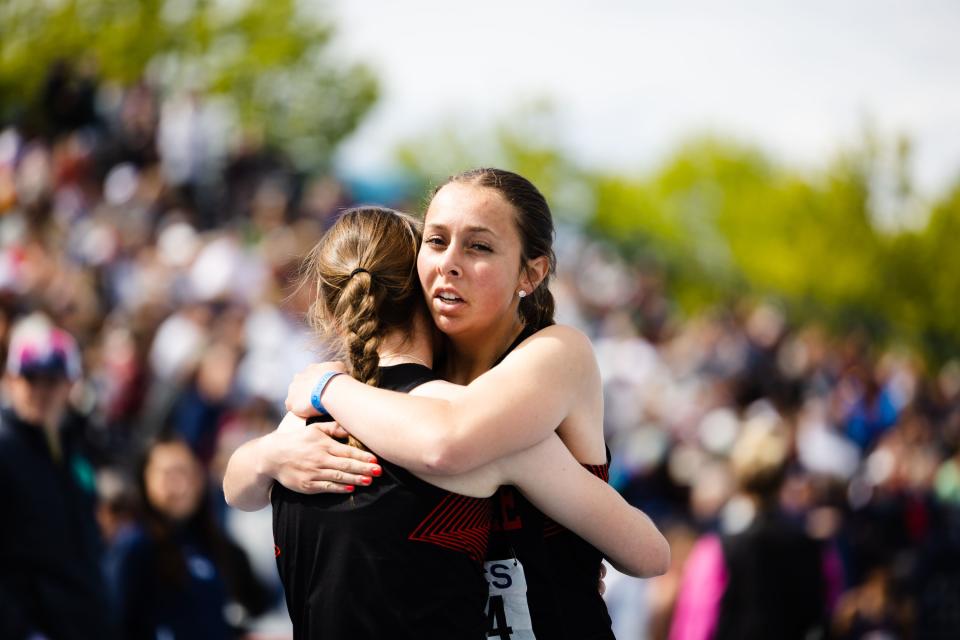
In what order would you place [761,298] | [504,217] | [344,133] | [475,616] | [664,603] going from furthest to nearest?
[344,133] → [761,298] → [664,603] → [504,217] → [475,616]

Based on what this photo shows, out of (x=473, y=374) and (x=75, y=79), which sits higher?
(x=473, y=374)

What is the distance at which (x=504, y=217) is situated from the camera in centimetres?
285

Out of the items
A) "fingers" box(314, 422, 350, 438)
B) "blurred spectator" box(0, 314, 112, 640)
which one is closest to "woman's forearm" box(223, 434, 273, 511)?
"fingers" box(314, 422, 350, 438)

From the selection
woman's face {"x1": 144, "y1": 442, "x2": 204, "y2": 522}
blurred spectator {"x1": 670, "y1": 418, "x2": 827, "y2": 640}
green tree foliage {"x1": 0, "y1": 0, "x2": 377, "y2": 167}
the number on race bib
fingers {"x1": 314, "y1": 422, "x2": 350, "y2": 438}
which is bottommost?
green tree foliage {"x1": 0, "y1": 0, "x2": 377, "y2": 167}

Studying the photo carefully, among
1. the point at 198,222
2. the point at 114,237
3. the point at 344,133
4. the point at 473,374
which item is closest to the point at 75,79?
the point at 198,222

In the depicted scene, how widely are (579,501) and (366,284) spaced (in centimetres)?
72

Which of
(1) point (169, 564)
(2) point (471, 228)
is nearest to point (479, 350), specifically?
(2) point (471, 228)

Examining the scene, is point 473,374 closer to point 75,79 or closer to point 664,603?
point 664,603

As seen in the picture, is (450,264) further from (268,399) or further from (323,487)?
(268,399)

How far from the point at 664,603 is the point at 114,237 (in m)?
6.57

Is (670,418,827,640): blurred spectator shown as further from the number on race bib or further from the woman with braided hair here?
the number on race bib

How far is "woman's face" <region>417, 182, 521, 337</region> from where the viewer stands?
2.80m

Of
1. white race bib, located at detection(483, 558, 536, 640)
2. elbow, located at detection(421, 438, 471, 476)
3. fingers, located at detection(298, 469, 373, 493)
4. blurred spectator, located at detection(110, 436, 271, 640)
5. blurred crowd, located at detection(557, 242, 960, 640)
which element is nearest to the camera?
elbow, located at detection(421, 438, 471, 476)

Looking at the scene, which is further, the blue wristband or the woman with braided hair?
the blue wristband
